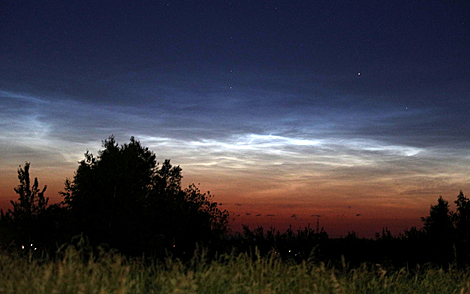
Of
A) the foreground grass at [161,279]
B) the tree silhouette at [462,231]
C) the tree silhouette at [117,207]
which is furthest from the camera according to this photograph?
the tree silhouette at [117,207]

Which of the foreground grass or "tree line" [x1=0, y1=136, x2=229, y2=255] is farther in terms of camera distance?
"tree line" [x1=0, y1=136, x2=229, y2=255]

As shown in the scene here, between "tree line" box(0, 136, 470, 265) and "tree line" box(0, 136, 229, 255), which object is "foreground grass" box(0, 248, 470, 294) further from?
"tree line" box(0, 136, 229, 255)

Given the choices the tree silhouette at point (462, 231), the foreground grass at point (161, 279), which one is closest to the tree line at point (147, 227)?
the tree silhouette at point (462, 231)

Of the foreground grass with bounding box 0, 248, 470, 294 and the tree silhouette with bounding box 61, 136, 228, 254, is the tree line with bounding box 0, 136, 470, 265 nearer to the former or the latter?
the tree silhouette with bounding box 61, 136, 228, 254

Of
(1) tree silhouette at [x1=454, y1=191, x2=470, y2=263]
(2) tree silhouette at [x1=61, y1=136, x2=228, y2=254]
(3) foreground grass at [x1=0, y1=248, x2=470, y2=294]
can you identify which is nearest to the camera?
(3) foreground grass at [x1=0, y1=248, x2=470, y2=294]

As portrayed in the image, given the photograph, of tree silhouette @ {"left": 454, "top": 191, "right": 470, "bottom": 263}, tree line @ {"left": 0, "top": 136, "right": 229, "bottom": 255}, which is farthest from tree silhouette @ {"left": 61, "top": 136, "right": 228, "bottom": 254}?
tree silhouette @ {"left": 454, "top": 191, "right": 470, "bottom": 263}

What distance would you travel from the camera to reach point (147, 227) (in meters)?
31.9

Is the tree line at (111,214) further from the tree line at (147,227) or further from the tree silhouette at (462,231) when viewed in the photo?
the tree silhouette at (462,231)

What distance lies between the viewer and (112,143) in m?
39.4

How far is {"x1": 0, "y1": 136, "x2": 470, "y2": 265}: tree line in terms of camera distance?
22.8m

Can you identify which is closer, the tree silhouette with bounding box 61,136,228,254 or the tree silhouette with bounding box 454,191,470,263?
the tree silhouette with bounding box 454,191,470,263

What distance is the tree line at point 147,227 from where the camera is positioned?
74.7 feet

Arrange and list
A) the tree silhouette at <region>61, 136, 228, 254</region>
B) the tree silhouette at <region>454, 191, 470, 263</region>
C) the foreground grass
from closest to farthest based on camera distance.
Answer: the foreground grass
the tree silhouette at <region>454, 191, 470, 263</region>
the tree silhouette at <region>61, 136, 228, 254</region>

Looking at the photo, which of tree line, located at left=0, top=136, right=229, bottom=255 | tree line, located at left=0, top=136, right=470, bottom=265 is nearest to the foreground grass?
tree line, located at left=0, top=136, right=470, bottom=265
